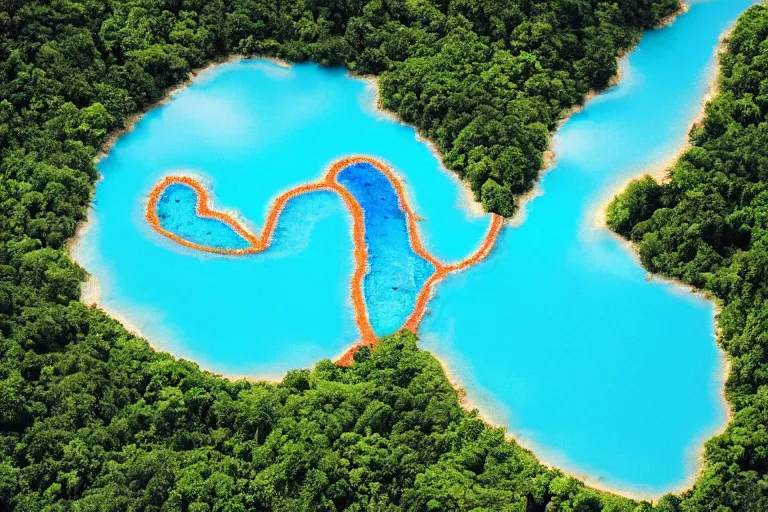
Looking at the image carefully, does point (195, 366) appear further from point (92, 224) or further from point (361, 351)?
point (92, 224)

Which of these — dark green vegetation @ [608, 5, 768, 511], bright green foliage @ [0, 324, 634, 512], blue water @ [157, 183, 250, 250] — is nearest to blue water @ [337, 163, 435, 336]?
bright green foliage @ [0, 324, 634, 512]

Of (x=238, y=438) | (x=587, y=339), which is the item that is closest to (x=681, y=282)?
(x=587, y=339)

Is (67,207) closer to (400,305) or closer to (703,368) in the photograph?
(400,305)

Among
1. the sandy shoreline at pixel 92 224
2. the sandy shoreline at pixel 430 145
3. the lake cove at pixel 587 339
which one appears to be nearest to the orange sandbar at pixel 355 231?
the lake cove at pixel 587 339

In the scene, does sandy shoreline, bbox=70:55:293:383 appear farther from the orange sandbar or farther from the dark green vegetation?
the dark green vegetation

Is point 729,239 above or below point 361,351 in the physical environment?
above

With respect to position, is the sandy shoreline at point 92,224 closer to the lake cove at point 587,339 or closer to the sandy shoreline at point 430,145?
the sandy shoreline at point 430,145

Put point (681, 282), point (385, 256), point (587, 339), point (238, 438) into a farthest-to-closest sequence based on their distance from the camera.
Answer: point (385, 256) < point (681, 282) < point (587, 339) < point (238, 438)
